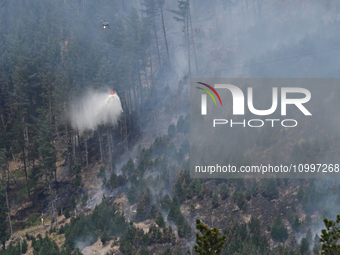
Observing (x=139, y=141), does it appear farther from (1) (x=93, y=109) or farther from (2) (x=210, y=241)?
(2) (x=210, y=241)

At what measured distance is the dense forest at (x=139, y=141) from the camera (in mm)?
28641

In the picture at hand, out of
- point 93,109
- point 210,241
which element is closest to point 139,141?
point 93,109

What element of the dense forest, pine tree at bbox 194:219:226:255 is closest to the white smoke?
the dense forest

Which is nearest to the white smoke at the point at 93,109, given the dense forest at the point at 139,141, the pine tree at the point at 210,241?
the dense forest at the point at 139,141

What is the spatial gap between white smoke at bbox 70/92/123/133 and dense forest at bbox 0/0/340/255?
12.6 inches

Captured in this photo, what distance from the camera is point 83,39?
55.0 metres

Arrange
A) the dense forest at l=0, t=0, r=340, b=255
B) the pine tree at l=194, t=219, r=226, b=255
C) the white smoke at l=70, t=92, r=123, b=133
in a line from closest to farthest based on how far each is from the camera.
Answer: the pine tree at l=194, t=219, r=226, b=255, the dense forest at l=0, t=0, r=340, b=255, the white smoke at l=70, t=92, r=123, b=133

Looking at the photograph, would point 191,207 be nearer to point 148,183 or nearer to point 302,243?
point 148,183

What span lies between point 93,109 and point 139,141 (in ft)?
23.9

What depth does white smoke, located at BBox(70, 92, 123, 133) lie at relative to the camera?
48844 mm

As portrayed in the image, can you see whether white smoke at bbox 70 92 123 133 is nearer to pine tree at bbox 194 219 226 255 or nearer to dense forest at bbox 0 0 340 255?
dense forest at bbox 0 0 340 255

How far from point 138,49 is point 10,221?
92.3 ft

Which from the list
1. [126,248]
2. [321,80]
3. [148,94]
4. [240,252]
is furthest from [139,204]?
[148,94]

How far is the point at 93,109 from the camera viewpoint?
49125mm
